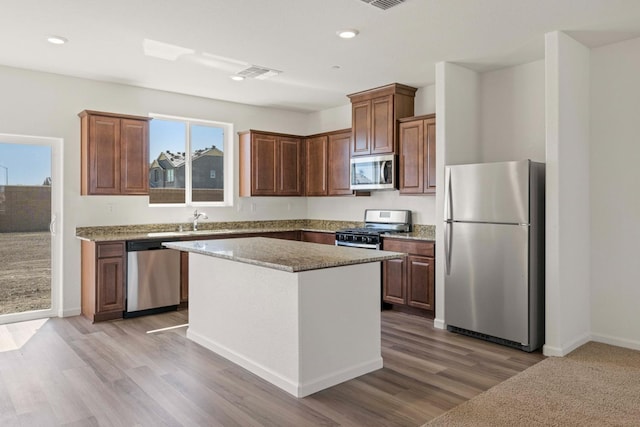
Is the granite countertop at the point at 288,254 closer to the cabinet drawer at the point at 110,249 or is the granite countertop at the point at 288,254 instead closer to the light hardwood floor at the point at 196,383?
the light hardwood floor at the point at 196,383

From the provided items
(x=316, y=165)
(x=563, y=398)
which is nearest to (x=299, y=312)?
→ (x=563, y=398)

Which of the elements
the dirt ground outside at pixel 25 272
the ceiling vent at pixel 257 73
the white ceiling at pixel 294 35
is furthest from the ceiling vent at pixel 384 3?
the dirt ground outside at pixel 25 272

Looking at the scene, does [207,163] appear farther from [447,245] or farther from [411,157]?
[447,245]

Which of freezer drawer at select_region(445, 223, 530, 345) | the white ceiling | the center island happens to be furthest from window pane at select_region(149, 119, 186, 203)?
freezer drawer at select_region(445, 223, 530, 345)

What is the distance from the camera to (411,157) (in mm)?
5219

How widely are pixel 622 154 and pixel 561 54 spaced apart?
1.06 m

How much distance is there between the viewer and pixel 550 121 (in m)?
3.80

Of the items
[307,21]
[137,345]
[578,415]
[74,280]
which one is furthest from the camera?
[74,280]

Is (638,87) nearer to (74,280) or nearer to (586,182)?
(586,182)

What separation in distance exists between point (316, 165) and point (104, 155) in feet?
9.28

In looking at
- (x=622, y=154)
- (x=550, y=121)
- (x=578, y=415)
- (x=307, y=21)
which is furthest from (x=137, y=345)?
(x=622, y=154)

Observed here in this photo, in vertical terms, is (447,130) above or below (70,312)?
above

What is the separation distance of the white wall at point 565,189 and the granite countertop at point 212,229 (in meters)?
1.29

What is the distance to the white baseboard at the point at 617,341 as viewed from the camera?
394 cm
